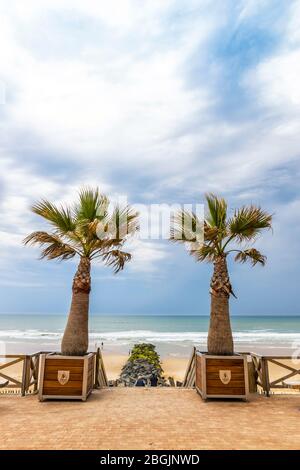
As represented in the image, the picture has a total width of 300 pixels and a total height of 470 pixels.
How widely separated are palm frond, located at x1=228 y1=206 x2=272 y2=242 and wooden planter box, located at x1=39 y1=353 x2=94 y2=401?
4718 millimetres

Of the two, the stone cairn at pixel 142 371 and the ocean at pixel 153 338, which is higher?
the stone cairn at pixel 142 371

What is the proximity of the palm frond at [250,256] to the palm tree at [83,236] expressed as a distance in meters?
Result: 2.83

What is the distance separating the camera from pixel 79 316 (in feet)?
26.0

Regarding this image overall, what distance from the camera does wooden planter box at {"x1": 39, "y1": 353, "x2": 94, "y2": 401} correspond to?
7137 mm

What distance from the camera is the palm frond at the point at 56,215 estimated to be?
8062 millimetres

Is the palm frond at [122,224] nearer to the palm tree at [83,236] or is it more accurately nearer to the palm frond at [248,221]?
the palm tree at [83,236]

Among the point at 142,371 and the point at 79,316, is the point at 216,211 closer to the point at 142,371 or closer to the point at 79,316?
the point at 79,316

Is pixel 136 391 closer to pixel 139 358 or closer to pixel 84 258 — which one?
pixel 84 258

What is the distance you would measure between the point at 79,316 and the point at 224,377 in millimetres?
3682

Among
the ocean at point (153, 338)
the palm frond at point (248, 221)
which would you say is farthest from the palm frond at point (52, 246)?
the ocean at point (153, 338)

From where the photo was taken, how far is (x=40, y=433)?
4996mm
